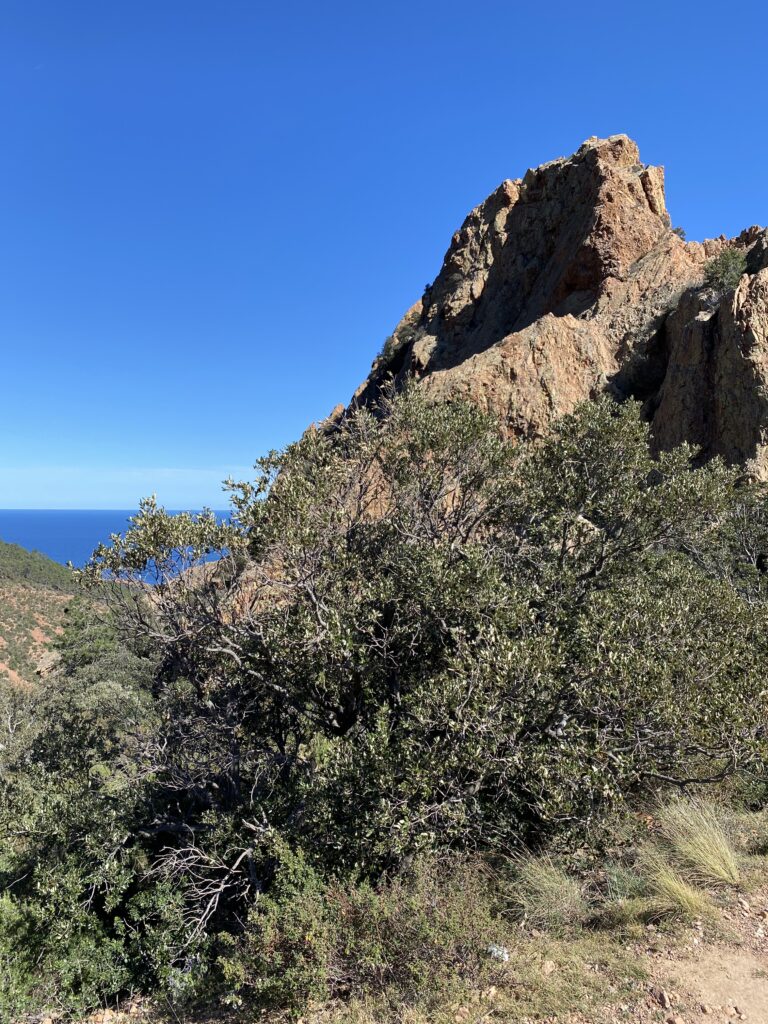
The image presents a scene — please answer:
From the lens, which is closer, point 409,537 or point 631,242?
point 409,537

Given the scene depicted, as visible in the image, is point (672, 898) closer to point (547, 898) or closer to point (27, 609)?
point (547, 898)

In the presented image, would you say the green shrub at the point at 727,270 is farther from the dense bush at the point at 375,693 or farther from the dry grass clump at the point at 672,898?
the dry grass clump at the point at 672,898

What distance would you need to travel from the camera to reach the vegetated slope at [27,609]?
49938 millimetres

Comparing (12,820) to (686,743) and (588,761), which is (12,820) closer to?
(588,761)

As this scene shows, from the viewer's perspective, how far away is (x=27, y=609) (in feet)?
212

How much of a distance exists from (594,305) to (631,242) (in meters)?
4.57

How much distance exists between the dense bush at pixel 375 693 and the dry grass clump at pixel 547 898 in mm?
423

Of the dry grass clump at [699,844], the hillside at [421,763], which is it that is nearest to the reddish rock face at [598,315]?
the hillside at [421,763]

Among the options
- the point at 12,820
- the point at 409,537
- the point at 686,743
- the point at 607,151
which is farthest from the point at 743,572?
the point at 607,151

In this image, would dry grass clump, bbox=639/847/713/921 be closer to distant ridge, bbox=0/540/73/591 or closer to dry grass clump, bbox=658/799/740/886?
dry grass clump, bbox=658/799/740/886

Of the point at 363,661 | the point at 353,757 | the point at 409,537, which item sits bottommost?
the point at 353,757

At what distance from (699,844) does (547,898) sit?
1854 millimetres

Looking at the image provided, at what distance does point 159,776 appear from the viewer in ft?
31.8

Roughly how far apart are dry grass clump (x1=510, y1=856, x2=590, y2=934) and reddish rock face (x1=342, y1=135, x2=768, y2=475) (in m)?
10.1
